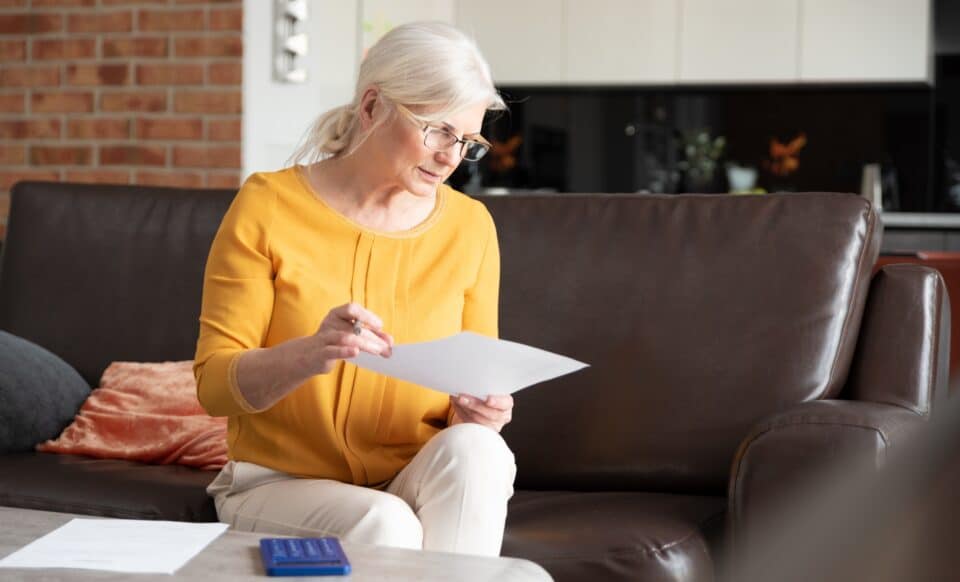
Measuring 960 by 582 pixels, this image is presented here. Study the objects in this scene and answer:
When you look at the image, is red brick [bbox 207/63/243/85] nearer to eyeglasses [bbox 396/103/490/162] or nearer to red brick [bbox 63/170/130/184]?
red brick [bbox 63/170/130/184]

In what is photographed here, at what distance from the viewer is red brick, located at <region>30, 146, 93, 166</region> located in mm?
3836

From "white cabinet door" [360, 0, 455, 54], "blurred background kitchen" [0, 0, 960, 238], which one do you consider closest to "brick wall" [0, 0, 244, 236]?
"blurred background kitchen" [0, 0, 960, 238]

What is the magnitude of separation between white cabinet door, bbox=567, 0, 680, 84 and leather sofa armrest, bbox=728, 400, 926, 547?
4.36 metres

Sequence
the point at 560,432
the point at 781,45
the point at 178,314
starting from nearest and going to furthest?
the point at 560,432 → the point at 178,314 → the point at 781,45

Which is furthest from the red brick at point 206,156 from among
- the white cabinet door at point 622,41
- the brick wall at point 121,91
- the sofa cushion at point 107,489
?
the white cabinet door at point 622,41

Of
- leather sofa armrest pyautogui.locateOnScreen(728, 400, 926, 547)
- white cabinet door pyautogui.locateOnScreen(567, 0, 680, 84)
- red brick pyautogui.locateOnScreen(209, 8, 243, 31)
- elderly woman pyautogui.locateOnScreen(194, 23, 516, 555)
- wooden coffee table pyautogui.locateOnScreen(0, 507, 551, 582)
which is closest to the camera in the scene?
wooden coffee table pyautogui.locateOnScreen(0, 507, 551, 582)

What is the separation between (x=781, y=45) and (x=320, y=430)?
182 inches

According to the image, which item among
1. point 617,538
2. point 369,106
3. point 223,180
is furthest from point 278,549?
point 223,180

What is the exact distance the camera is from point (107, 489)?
1983 mm

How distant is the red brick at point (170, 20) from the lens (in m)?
3.68

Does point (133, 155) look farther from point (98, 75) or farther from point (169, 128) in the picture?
point (98, 75)

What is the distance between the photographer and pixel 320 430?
5.56 ft

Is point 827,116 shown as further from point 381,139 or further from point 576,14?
point 381,139

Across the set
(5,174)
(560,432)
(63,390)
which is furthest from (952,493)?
(5,174)
